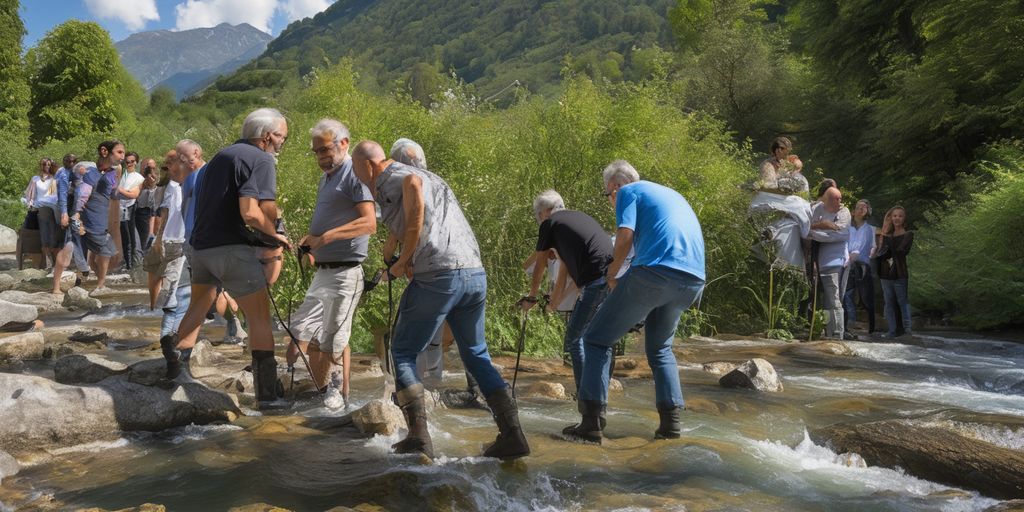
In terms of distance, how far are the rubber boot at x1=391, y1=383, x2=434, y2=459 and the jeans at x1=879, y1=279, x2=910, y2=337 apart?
944 cm

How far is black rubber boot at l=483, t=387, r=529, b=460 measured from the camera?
16.7 ft

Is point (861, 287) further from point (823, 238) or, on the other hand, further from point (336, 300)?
point (336, 300)

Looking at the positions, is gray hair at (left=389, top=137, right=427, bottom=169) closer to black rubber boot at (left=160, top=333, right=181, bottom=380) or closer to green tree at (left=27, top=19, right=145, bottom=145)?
black rubber boot at (left=160, top=333, right=181, bottom=380)

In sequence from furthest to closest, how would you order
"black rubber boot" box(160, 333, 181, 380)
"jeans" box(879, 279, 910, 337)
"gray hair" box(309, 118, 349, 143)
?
"jeans" box(879, 279, 910, 337)
"black rubber boot" box(160, 333, 181, 380)
"gray hair" box(309, 118, 349, 143)

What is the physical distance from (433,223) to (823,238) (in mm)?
7676

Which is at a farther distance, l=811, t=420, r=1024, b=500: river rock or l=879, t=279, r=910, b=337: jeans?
l=879, t=279, r=910, b=337: jeans

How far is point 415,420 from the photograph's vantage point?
5.14 m

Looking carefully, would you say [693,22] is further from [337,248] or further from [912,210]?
[337,248]

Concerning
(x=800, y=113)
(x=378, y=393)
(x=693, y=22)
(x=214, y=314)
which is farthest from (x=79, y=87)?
(x=378, y=393)

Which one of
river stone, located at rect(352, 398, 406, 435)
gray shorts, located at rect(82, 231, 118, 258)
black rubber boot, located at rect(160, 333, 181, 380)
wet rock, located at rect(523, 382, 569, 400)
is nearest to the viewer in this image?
river stone, located at rect(352, 398, 406, 435)

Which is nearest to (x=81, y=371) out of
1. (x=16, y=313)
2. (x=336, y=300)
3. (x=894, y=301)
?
(x=336, y=300)

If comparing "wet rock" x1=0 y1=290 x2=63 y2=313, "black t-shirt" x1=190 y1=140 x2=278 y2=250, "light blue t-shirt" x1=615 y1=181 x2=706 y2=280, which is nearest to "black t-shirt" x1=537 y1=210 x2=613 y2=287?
"light blue t-shirt" x1=615 y1=181 x2=706 y2=280

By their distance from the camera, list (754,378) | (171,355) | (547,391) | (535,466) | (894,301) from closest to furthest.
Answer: (535,466), (171,355), (547,391), (754,378), (894,301)

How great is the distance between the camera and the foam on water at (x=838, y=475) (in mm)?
5113
